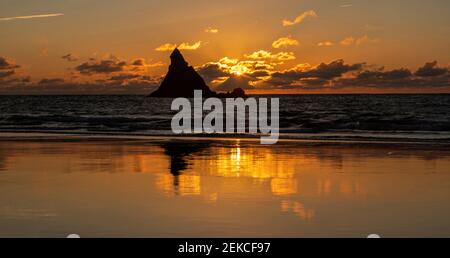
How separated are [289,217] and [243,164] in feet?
23.9

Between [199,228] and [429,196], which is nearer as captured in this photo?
[199,228]

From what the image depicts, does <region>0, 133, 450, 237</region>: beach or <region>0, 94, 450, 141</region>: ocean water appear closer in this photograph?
<region>0, 133, 450, 237</region>: beach

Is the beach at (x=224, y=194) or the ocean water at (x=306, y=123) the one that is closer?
the beach at (x=224, y=194)

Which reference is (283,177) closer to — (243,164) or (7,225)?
(243,164)

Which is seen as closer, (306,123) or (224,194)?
(224,194)

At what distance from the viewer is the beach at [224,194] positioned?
353 inches

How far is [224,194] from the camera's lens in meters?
11.7

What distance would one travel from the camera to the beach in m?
8.98

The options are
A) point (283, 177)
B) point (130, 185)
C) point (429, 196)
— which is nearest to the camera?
point (429, 196)

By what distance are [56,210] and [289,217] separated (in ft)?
12.8

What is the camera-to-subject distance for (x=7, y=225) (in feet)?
29.8
